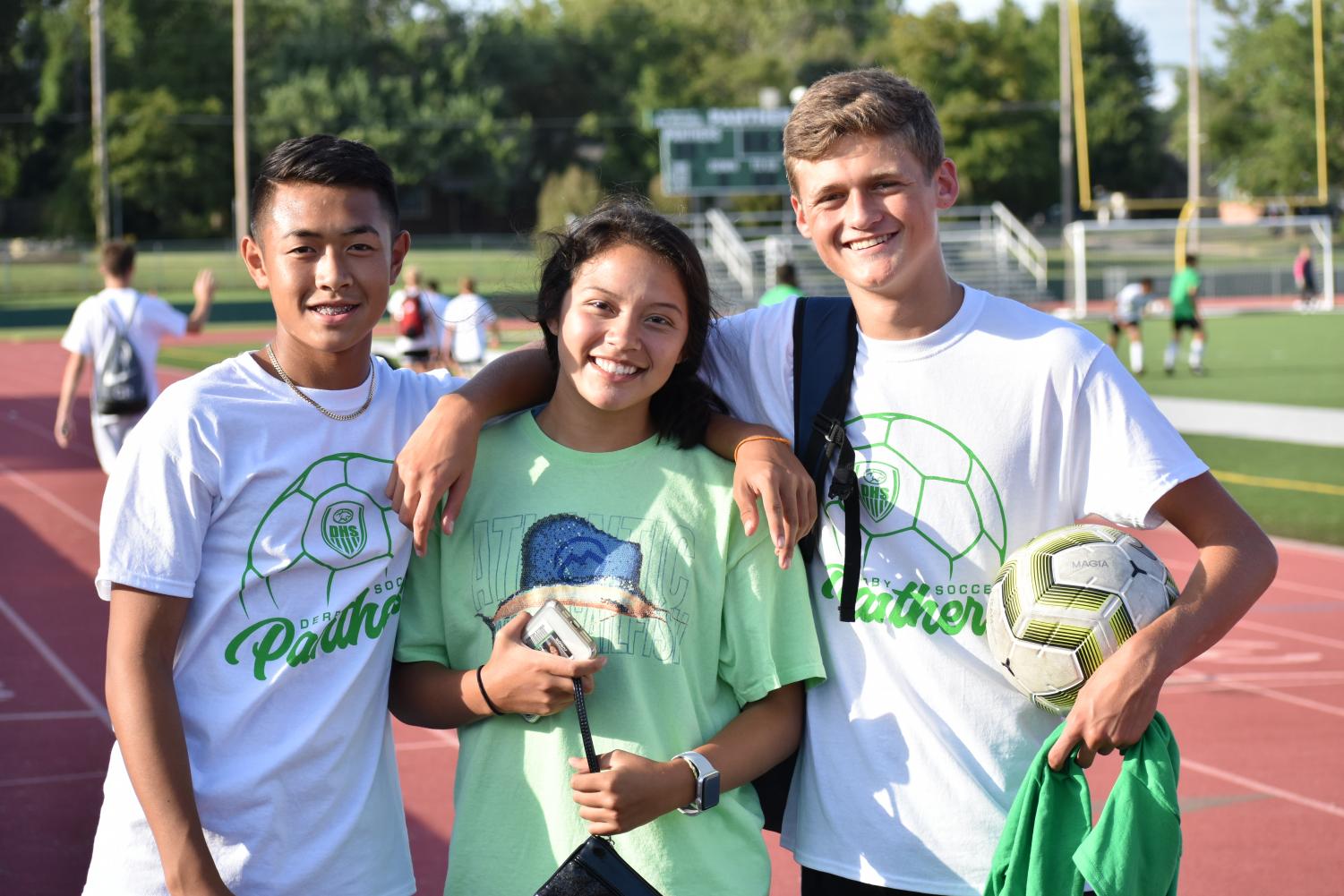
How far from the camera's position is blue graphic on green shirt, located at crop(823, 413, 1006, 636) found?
2.53 meters

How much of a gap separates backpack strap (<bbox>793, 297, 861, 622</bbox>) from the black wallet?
53cm

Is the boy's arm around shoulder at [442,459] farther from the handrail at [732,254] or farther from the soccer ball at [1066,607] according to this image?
the handrail at [732,254]

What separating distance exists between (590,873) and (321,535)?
2.30ft

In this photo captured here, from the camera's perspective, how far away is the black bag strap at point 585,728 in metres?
2.25

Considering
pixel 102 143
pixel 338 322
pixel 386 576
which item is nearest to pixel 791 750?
pixel 386 576

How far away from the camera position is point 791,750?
8.30 feet

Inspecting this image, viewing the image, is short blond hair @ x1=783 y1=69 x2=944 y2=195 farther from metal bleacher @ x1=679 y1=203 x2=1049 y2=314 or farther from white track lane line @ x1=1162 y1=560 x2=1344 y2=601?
metal bleacher @ x1=679 y1=203 x2=1049 y2=314

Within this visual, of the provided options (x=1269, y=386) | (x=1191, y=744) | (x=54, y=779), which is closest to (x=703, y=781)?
(x=54, y=779)

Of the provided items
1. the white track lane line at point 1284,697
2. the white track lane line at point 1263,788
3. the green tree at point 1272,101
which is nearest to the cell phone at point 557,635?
the white track lane line at point 1263,788

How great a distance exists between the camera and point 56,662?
7.10 metres

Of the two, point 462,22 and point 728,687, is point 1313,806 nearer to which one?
point 728,687

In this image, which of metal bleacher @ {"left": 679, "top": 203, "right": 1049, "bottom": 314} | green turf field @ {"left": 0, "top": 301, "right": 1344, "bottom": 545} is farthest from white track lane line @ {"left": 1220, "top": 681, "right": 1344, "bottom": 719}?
metal bleacher @ {"left": 679, "top": 203, "right": 1049, "bottom": 314}

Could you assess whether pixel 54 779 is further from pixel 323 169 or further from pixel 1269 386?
pixel 1269 386

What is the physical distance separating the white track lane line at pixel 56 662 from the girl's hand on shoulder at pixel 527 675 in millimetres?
3847
